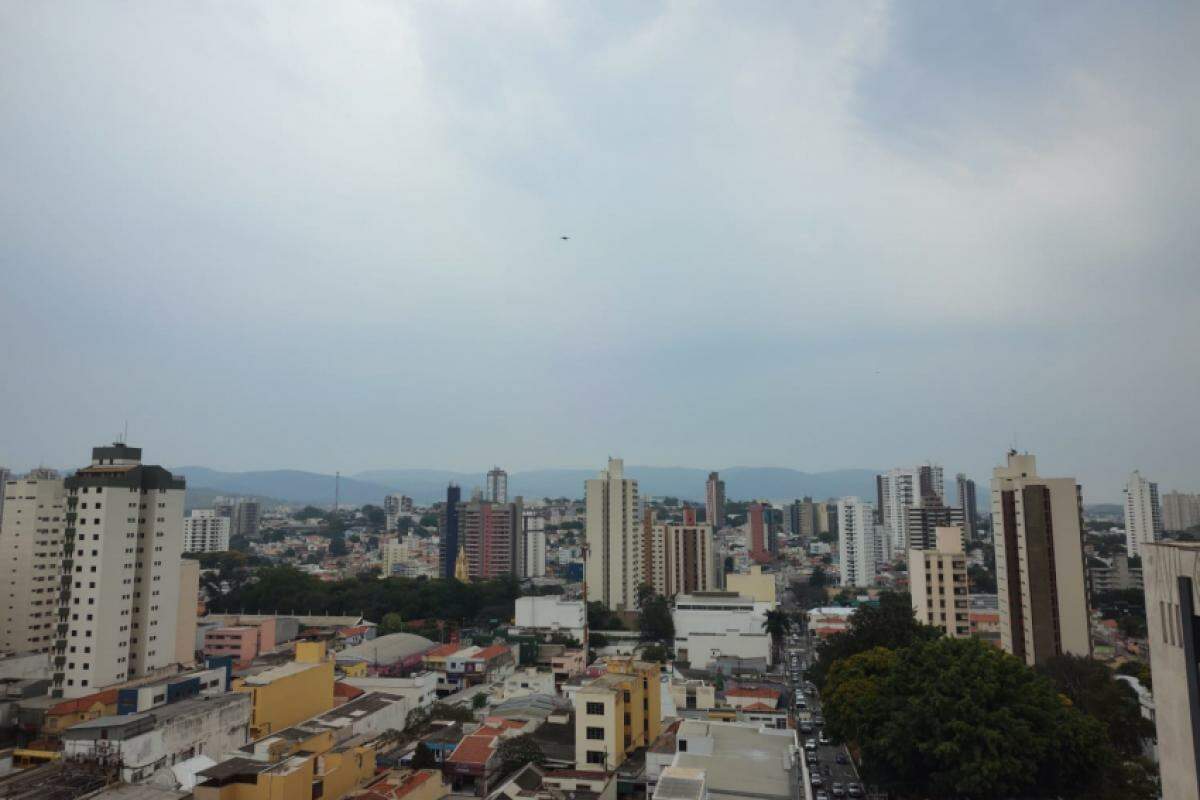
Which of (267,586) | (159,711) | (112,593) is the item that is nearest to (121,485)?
(112,593)

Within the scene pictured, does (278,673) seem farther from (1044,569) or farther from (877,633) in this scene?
(1044,569)

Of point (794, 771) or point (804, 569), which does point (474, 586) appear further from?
point (804, 569)

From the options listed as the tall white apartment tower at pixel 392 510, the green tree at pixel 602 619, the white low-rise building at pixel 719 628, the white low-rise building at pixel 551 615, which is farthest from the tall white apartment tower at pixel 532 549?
the tall white apartment tower at pixel 392 510

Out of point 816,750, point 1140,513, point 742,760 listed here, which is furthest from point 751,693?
point 1140,513

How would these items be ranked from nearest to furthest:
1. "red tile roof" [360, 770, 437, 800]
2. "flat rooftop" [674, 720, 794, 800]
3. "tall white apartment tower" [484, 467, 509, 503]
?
"flat rooftop" [674, 720, 794, 800] < "red tile roof" [360, 770, 437, 800] < "tall white apartment tower" [484, 467, 509, 503]

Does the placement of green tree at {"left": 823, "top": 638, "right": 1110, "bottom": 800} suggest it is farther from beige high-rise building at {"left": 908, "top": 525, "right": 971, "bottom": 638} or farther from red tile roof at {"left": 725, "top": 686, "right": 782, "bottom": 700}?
beige high-rise building at {"left": 908, "top": 525, "right": 971, "bottom": 638}

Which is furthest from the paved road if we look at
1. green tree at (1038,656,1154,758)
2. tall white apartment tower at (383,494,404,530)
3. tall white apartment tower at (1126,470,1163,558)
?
tall white apartment tower at (383,494,404,530)
